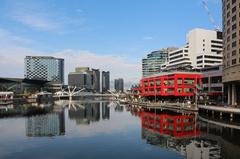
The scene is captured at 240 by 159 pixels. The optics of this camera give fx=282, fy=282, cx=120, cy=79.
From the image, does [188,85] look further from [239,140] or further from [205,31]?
[239,140]

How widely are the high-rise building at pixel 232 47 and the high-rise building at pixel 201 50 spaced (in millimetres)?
79946

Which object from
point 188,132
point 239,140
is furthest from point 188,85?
point 239,140

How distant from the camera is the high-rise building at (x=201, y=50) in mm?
184500

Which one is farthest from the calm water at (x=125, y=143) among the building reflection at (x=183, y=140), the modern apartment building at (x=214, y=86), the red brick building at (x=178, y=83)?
the red brick building at (x=178, y=83)

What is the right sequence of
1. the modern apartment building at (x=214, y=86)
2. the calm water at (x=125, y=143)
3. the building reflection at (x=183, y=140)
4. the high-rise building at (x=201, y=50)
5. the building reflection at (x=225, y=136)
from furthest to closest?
1. the high-rise building at (x=201, y=50)
2. the modern apartment building at (x=214, y=86)
3. the building reflection at (x=183, y=140)
4. the calm water at (x=125, y=143)
5. the building reflection at (x=225, y=136)

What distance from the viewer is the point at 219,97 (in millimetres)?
140125

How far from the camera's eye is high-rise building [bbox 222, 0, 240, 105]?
89.3m

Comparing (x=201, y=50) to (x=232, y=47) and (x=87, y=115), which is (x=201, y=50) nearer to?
(x=232, y=47)

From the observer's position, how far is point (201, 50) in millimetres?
190750

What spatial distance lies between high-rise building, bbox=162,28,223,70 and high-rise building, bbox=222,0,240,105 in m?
79.9

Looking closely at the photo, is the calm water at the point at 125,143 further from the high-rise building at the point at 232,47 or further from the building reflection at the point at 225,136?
the high-rise building at the point at 232,47

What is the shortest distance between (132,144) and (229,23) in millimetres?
65015

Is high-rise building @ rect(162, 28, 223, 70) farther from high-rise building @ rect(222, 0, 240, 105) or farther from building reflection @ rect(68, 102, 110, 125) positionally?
high-rise building @ rect(222, 0, 240, 105)

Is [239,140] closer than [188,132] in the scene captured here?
Yes
